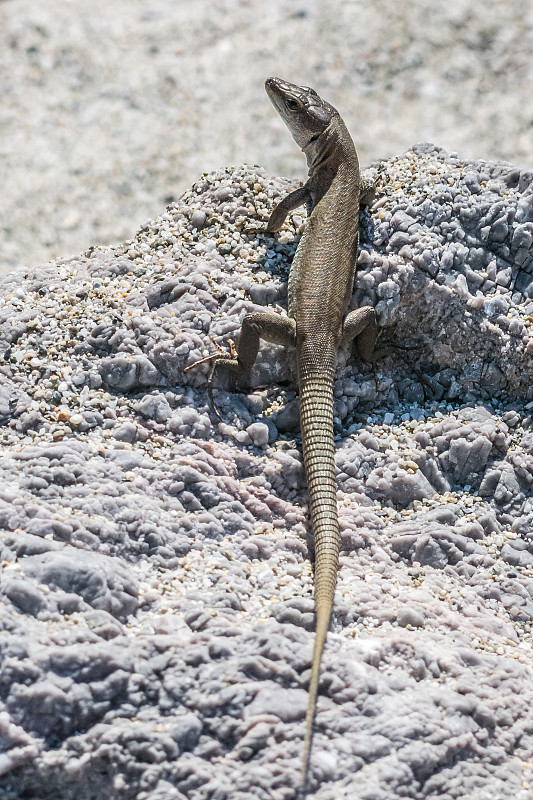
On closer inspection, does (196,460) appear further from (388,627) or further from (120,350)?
(388,627)

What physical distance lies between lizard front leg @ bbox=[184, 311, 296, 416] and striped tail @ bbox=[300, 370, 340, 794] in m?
0.27

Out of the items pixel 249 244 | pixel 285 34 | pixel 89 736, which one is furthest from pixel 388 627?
pixel 285 34

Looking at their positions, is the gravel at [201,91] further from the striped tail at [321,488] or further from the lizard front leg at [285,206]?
the striped tail at [321,488]

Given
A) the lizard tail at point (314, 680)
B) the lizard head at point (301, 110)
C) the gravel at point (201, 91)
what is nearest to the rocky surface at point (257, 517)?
the lizard tail at point (314, 680)

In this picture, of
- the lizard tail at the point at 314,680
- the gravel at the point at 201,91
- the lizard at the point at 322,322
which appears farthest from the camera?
the gravel at the point at 201,91

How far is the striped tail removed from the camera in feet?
10.5

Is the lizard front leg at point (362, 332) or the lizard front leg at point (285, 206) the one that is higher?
the lizard front leg at point (285, 206)

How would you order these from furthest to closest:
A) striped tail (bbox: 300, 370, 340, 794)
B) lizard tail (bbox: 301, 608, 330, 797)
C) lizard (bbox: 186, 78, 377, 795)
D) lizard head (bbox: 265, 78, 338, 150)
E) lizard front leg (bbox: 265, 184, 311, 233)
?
lizard head (bbox: 265, 78, 338, 150)
lizard front leg (bbox: 265, 184, 311, 233)
lizard (bbox: 186, 78, 377, 795)
striped tail (bbox: 300, 370, 340, 794)
lizard tail (bbox: 301, 608, 330, 797)

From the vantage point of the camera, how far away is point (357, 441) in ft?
13.5

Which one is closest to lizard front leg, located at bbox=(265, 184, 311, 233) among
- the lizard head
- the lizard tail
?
the lizard head

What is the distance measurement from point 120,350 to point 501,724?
232 centimetres

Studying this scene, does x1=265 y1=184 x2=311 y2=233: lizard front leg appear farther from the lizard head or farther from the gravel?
the gravel

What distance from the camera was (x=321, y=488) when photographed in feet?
12.3

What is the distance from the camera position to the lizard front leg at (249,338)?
13.4 ft
